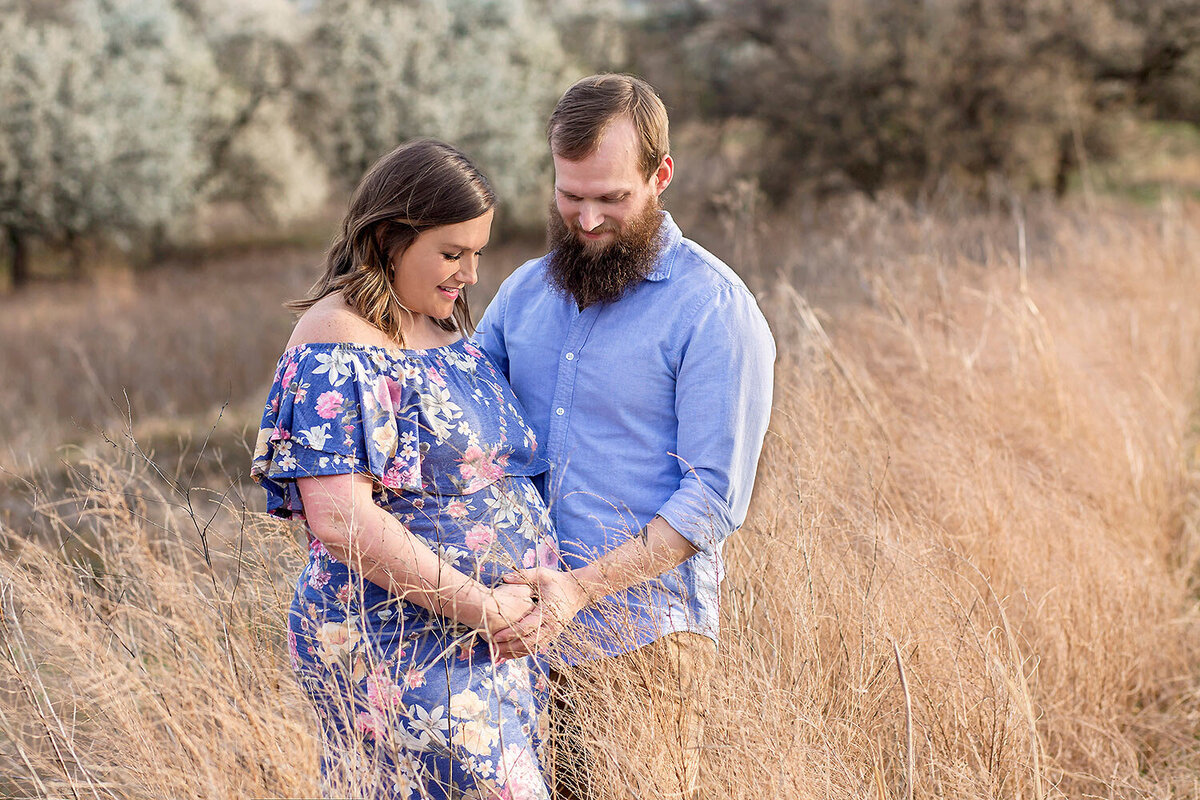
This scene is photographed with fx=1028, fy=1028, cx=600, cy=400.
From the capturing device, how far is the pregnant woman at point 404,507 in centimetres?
197

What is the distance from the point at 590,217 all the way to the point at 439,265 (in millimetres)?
400

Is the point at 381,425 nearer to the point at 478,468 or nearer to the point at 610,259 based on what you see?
the point at 478,468

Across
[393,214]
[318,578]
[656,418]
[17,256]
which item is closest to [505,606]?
[318,578]

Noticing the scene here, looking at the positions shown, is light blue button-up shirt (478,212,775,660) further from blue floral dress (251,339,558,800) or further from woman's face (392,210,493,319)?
woman's face (392,210,493,319)

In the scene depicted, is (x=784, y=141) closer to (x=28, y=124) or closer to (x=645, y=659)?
(x=645, y=659)

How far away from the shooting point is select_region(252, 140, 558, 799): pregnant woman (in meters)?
1.97

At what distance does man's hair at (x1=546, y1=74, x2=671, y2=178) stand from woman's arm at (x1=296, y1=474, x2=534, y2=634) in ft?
2.97

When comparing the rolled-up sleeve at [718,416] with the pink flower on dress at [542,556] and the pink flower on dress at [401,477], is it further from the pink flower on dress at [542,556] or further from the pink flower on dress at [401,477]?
the pink flower on dress at [401,477]

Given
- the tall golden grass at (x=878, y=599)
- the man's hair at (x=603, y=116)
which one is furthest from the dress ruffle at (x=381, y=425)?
the man's hair at (x=603, y=116)

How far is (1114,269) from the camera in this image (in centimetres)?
705

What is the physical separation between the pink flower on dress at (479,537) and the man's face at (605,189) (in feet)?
2.34

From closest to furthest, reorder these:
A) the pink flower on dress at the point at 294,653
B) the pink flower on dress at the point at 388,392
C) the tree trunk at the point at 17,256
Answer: the pink flower on dress at the point at 388,392, the pink flower on dress at the point at 294,653, the tree trunk at the point at 17,256

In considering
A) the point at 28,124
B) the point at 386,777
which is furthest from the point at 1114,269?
the point at 28,124

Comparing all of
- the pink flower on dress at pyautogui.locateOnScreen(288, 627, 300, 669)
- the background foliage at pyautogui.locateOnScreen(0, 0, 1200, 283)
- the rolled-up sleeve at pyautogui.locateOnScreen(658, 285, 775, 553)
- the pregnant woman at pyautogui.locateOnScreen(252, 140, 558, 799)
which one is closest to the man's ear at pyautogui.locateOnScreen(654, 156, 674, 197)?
Answer: the rolled-up sleeve at pyautogui.locateOnScreen(658, 285, 775, 553)
